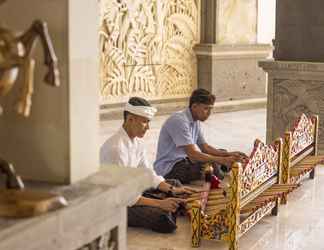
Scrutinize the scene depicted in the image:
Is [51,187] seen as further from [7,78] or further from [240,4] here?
[240,4]

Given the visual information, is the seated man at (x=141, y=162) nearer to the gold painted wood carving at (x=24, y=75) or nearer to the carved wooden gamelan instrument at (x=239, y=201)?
the carved wooden gamelan instrument at (x=239, y=201)

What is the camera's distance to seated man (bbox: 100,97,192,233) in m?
4.13

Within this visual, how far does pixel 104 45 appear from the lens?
32.2 ft

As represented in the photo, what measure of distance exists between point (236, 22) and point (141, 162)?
25.0 feet

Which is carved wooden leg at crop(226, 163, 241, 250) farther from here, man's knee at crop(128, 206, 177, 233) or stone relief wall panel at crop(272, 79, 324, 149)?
stone relief wall panel at crop(272, 79, 324, 149)

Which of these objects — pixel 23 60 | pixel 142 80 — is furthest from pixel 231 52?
pixel 23 60

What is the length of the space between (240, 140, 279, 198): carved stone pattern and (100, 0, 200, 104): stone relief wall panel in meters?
5.18

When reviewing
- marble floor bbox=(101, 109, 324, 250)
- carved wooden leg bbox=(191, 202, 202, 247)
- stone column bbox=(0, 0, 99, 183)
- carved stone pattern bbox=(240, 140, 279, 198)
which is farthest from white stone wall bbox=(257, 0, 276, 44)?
stone column bbox=(0, 0, 99, 183)

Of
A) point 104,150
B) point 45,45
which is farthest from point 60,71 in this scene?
point 104,150

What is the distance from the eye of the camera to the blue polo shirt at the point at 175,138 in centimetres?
541

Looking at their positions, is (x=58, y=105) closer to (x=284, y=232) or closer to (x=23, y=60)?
(x=23, y=60)

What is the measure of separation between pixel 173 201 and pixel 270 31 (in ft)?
27.6

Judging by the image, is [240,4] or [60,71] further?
[240,4]

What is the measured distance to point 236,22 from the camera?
11.6 meters
